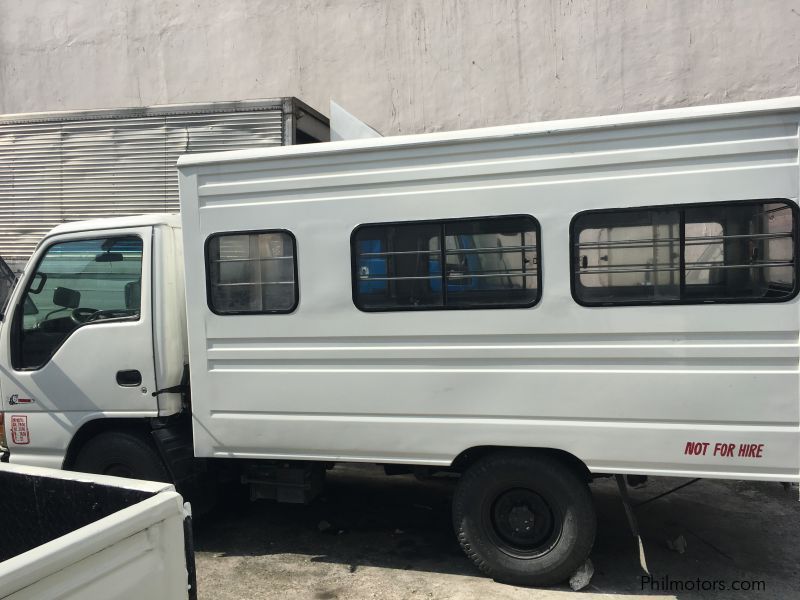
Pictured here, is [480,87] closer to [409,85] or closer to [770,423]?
[409,85]

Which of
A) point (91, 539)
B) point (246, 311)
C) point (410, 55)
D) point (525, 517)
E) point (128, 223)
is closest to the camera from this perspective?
point (91, 539)

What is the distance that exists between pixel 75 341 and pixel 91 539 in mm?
2748

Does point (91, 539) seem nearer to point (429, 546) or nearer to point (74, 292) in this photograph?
point (74, 292)

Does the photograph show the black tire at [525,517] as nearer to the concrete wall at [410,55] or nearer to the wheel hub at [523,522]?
the wheel hub at [523,522]

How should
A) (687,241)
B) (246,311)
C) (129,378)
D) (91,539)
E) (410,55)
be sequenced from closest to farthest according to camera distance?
1. (91,539)
2. (687,241)
3. (246,311)
4. (129,378)
5. (410,55)

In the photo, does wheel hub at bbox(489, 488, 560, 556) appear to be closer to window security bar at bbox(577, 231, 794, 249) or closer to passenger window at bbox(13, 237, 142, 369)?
window security bar at bbox(577, 231, 794, 249)

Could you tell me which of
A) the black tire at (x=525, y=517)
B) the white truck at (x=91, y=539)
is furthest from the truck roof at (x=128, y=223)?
the black tire at (x=525, y=517)

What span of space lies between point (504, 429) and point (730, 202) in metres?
1.74

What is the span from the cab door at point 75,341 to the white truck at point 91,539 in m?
1.52

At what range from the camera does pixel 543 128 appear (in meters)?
3.44

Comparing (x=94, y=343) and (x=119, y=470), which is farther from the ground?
(x=94, y=343)

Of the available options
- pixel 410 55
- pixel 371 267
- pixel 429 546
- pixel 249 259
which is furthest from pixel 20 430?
pixel 410 55

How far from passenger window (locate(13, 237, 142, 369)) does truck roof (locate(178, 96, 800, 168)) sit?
0.88m

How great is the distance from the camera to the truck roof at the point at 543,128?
314 centimetres
